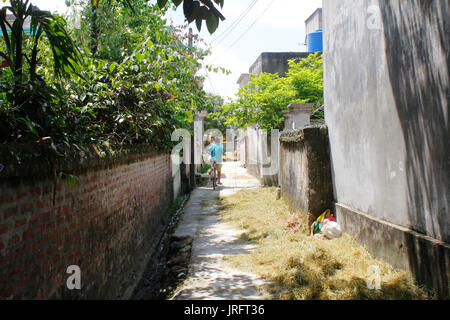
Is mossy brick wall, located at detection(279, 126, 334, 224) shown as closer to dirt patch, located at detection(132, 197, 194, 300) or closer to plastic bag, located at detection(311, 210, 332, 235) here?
plastic bag, located at detection(311, 210, 332, 235)

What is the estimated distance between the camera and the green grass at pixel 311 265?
12.1 ft

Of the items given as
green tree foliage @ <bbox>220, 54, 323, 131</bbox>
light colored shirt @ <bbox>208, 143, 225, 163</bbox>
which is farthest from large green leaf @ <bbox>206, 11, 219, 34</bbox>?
light colored shirt @ <bbox>208, 143, 225, 163</bbox>

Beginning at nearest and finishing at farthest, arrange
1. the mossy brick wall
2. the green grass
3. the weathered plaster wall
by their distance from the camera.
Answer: the weathered plaster wall → the green grass → the mossy brick wall

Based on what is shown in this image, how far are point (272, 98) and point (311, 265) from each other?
27.1 ft

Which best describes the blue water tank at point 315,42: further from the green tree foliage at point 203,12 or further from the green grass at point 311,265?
the green tree foliage at point 203,12

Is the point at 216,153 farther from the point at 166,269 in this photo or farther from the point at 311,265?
the point at 311,265

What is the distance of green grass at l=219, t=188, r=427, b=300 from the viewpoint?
3691mm

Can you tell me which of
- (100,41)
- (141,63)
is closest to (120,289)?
(141,63)

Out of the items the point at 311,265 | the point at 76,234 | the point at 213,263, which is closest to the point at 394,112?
the point at 311,265

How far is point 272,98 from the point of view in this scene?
12.0m

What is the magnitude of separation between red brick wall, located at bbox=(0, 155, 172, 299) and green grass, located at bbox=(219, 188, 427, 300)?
165cm
